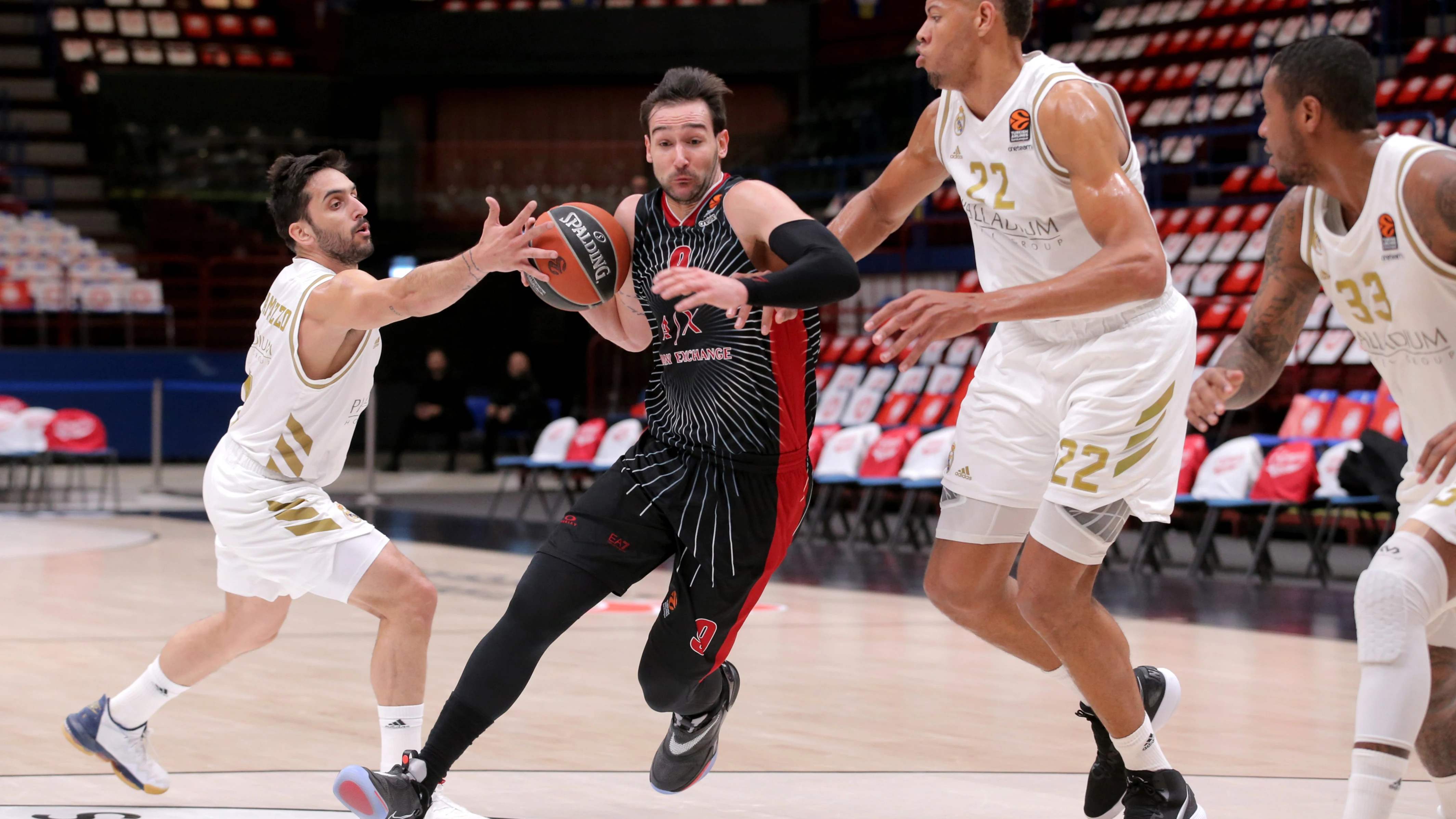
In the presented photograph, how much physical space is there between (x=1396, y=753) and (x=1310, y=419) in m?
7.47

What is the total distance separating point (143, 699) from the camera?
428 centimetres

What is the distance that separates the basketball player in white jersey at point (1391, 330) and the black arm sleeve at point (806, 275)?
843 millimetres

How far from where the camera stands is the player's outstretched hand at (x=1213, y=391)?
357 cm

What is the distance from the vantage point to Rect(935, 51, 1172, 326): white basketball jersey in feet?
12.3

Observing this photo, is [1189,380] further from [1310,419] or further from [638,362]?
[638,362]

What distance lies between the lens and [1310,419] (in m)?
10.1

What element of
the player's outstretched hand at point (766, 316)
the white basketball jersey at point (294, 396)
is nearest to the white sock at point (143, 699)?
the white basketball jersey at point (294, 396)

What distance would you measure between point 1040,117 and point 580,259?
3.69ft

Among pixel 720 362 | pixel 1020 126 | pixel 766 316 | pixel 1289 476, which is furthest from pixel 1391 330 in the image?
pixel 1289 476

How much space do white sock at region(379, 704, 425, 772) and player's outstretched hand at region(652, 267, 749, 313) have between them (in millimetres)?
1314

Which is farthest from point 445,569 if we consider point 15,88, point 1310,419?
point 15,88

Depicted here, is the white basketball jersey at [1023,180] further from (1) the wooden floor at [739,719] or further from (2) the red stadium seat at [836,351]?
(2) the red stadium seat at [836,351]

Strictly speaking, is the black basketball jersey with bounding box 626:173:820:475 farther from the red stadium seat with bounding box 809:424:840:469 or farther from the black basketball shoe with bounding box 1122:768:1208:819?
the red stadium seat with bounding box 809:424:840:469

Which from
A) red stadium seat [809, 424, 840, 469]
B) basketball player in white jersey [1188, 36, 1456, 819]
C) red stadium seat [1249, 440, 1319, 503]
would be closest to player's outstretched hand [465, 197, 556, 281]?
basketball player in white jersey [1188, 36, 1456, 819]
